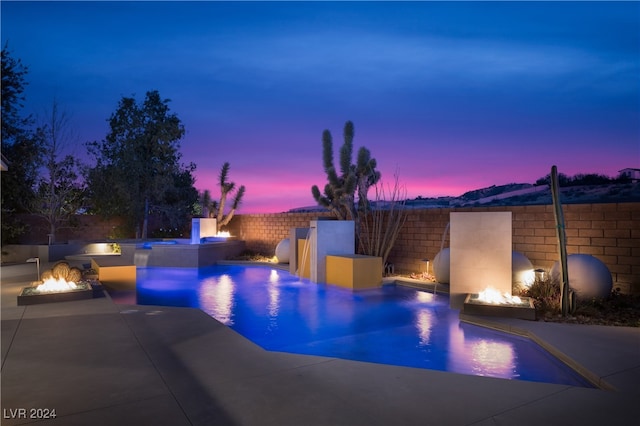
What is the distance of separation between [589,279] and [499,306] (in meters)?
1.48

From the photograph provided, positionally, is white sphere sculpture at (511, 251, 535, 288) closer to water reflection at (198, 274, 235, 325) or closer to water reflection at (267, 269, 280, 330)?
water reflection at (267, 269, 280, 330)

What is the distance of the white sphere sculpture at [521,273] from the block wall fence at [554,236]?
83cm

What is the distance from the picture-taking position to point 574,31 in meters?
9.20

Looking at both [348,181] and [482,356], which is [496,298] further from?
[348,181]

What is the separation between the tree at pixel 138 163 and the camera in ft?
57.3

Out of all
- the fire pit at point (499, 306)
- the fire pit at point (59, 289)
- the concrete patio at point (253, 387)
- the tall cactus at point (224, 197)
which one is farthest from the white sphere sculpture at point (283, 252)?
the concrete patio at point (253, 387)

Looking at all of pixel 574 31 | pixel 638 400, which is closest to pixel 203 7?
pixel 574 31

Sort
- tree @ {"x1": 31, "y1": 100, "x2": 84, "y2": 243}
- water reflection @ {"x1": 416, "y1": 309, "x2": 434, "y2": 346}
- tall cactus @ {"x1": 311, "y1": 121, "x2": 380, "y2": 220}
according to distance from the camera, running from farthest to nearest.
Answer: tree @ {"x1": 31, "y1": 100, "x2": 84, "y2": 243}, tall cactus @ {"x1": 311, "y1": 121, "x2": 380, "y2": 220}, water reflection @ {"x1": 416, "y1": 309, "x2": 434, "y2": 346}

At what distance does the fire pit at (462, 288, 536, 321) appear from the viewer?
564 centimetres

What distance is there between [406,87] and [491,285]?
27.4 feet

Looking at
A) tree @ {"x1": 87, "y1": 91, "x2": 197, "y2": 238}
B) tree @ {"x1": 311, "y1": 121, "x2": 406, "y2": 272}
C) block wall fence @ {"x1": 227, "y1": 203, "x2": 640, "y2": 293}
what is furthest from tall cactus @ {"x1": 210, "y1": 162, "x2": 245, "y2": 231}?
block wall fence @ {"x1": 227, "y1": 203, "x2": 640, "y2": 293}

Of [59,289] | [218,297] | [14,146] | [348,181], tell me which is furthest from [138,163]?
[59,289]

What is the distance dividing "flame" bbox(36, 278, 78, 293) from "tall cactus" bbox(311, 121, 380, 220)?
24.2 ft

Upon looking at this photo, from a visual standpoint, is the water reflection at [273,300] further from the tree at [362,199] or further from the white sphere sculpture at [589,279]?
the white sphere sculpture at [589,279]
